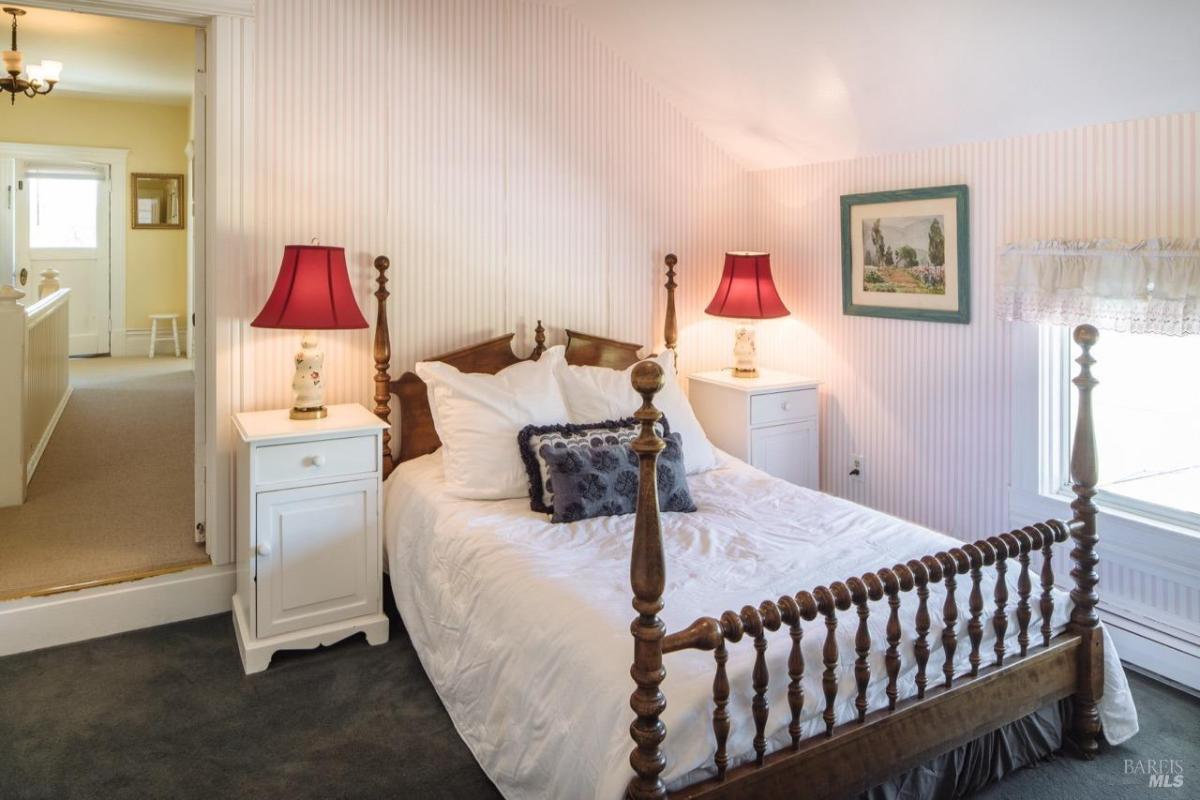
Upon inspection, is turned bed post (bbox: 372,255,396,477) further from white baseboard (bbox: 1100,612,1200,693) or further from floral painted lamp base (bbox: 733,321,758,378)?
white baseboard (bbox: 1100,612,1200,693)

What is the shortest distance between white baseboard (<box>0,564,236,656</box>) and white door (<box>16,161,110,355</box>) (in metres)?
5.76

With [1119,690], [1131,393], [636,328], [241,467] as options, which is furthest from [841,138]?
[241,467]

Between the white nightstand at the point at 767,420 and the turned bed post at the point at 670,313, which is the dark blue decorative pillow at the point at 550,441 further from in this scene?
the turned bed post at the point at 670,313

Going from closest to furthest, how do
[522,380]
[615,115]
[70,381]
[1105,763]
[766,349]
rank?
[1105,763] → [522,380] → [615,115] → [766,349] → [70,381]

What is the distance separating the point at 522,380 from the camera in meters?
3.15

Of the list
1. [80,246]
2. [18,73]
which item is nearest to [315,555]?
[18,73]

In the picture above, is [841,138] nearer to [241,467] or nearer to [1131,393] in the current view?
[1131,393]

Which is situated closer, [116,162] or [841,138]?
[841,138]

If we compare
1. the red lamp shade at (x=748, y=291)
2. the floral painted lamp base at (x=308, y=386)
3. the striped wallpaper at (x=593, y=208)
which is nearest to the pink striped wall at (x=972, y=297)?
the striped wallpaper at (x=593, y=208)

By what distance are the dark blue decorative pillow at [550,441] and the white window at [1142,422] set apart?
1.51 metres

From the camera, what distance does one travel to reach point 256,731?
7.89ft

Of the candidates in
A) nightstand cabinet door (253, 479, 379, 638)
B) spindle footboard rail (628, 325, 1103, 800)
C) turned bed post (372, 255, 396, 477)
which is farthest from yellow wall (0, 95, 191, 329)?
spindle footboard rail (628, 325, 1103, 800)

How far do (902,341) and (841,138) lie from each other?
0.94 metres

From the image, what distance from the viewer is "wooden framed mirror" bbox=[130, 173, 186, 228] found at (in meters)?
7.78
